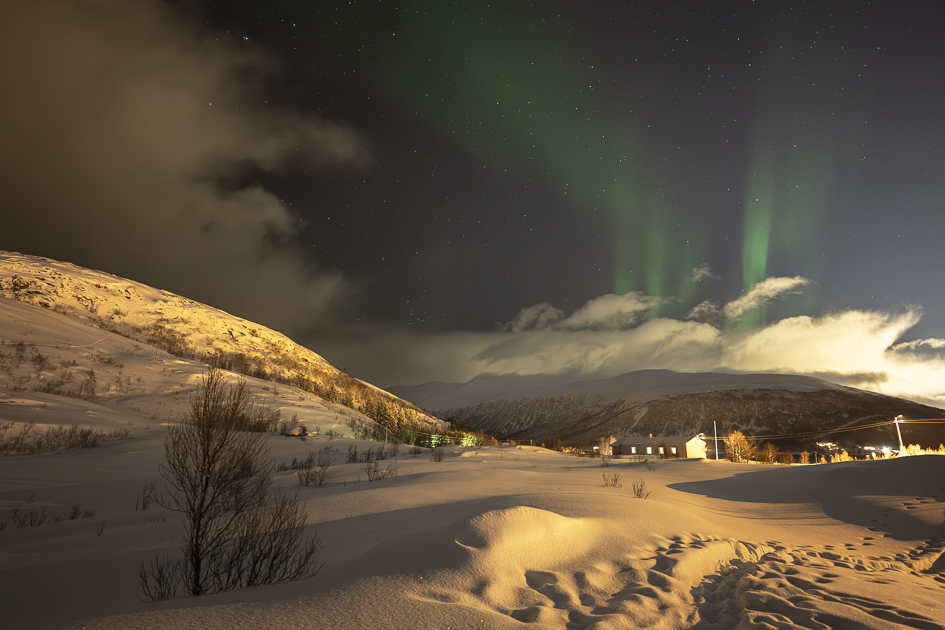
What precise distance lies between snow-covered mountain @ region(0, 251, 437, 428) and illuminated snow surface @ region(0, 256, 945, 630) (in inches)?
313

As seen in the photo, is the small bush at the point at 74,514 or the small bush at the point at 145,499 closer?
the small bush at the point at 74,514

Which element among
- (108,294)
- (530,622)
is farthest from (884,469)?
(108,294)

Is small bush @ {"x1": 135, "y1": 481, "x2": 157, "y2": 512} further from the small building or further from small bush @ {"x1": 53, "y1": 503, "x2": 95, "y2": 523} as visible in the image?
the small building

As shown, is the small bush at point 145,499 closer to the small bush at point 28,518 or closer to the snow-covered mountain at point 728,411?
the small bush at point 28,518

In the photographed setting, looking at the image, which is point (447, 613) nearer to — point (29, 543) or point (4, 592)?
point (4, 592)

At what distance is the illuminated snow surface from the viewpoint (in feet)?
11.7

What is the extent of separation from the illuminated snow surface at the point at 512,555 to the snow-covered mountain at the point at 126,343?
26.1 ft

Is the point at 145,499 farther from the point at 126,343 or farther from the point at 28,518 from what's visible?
the point at 126,343

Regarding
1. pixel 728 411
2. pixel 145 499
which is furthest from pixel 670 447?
pixel 728 411

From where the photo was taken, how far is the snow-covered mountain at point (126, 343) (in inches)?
760

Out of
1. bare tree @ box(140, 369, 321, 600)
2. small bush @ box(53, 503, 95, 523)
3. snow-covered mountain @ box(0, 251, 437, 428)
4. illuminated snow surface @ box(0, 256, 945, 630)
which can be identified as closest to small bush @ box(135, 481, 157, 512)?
illuminated snow surface @ box(0, 256, 945, 630)

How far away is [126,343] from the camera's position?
25125 millimetres

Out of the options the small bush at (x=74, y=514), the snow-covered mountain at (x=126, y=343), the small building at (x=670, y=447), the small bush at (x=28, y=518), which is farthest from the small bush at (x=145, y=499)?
the small building at (x=670, y=447)

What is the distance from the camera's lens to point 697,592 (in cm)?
441
